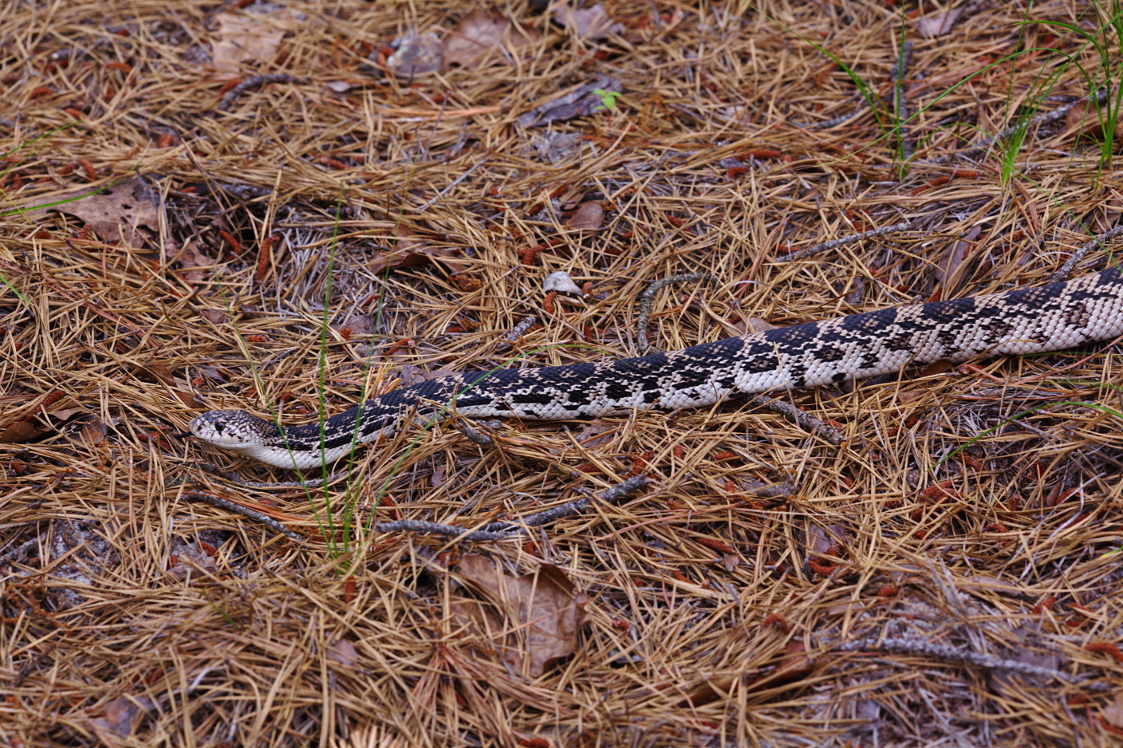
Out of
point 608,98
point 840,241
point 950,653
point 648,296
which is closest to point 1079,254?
point 840,241

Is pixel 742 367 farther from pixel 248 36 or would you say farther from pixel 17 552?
pixel 248 36

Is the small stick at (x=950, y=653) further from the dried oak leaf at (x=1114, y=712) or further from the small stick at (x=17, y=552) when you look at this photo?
the small stick at (x=17, y=552)

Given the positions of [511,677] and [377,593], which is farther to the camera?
[377,593]

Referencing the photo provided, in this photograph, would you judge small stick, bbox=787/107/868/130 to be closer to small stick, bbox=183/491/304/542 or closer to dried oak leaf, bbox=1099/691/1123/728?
dried oak leaf, bbox=1099/691/1123/728

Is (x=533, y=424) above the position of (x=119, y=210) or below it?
below

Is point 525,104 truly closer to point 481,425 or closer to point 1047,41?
point 481,425

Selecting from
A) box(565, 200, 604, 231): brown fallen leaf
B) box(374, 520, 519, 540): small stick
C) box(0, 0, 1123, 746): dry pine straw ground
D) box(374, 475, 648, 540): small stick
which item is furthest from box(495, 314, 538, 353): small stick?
box(374, 520, 519, 540): small stick

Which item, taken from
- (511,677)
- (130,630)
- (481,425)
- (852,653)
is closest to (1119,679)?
(852,653)
